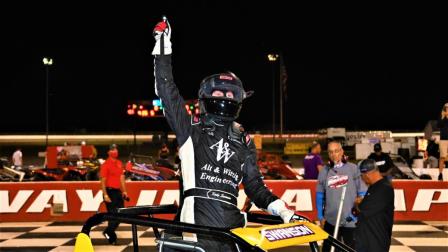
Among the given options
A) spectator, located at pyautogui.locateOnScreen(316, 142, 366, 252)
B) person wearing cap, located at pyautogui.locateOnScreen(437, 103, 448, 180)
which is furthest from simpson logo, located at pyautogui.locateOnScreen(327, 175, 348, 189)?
person wearing cap, located at pyautogui.locateOnScreen(437, 103, 448, 180)

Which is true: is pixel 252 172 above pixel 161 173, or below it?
above

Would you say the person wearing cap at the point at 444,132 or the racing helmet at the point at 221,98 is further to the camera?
the person wearing cap at the point at 444,132

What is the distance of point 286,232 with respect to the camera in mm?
2500

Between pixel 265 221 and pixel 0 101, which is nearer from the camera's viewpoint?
pixel 265 221

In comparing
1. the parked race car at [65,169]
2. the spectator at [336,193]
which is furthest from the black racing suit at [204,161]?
the parked race car at [65,169]

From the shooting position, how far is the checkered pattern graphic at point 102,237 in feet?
31.0

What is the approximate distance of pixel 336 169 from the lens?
21.9 feet

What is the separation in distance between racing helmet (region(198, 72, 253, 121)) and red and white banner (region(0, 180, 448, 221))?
31.2ft

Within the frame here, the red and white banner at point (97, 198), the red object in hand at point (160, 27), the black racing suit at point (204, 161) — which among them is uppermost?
the red object in hand at point (160, 27)

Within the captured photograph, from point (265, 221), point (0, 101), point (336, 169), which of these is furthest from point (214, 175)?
point (0, 101)

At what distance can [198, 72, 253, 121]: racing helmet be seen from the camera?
317cm

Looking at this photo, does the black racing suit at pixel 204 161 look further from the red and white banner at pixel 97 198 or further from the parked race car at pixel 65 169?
the parked race car at pixel 65 169

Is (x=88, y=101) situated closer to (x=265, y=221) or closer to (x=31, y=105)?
(x=31, y=105)

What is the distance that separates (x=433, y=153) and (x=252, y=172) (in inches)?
681
